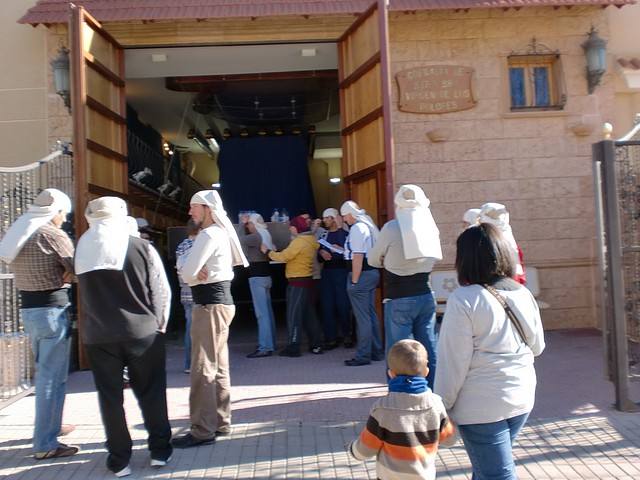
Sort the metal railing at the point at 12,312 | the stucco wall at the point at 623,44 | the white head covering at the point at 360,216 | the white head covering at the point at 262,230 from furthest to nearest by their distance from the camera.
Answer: the stucco wall at the point at 623,44 < the white head covering at the point at 262,230 < the white head covering at the point at 360,216 < the metal railing at the point at 12,312

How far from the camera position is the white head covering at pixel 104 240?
3.98m

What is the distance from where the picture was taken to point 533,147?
8625mm

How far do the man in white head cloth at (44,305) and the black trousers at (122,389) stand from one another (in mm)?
558

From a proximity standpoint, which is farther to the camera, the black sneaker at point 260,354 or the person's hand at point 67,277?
the black sneaker at point 260,354

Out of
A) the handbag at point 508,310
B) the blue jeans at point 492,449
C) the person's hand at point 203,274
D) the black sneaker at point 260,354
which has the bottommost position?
the black sneaker at point 260,354

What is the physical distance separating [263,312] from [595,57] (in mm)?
5441

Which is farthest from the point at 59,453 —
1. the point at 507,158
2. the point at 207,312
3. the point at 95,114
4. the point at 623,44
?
the point at 623,44

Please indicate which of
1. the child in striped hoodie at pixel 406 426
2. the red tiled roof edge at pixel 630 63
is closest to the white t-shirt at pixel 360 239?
the child in striped hoodie at pixel 406 426

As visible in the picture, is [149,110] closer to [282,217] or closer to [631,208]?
[282,217]

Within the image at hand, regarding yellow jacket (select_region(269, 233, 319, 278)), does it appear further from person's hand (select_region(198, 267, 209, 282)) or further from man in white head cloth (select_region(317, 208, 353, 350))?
person's hand (select_region(198, 267, 209, 282))

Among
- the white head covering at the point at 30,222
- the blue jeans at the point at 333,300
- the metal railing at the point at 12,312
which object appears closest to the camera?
the white head covering at the point at 30,222

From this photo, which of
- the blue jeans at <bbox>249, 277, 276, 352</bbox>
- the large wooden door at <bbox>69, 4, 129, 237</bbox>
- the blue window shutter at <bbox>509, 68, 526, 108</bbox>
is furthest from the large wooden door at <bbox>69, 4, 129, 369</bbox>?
the blue window shutter at <bbox>509, 68, 526, 108</bbox>

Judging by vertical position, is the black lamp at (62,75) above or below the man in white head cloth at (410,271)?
above

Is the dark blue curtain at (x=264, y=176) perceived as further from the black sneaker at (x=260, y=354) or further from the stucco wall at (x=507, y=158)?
the black sneaker at (x=260, y=354)
